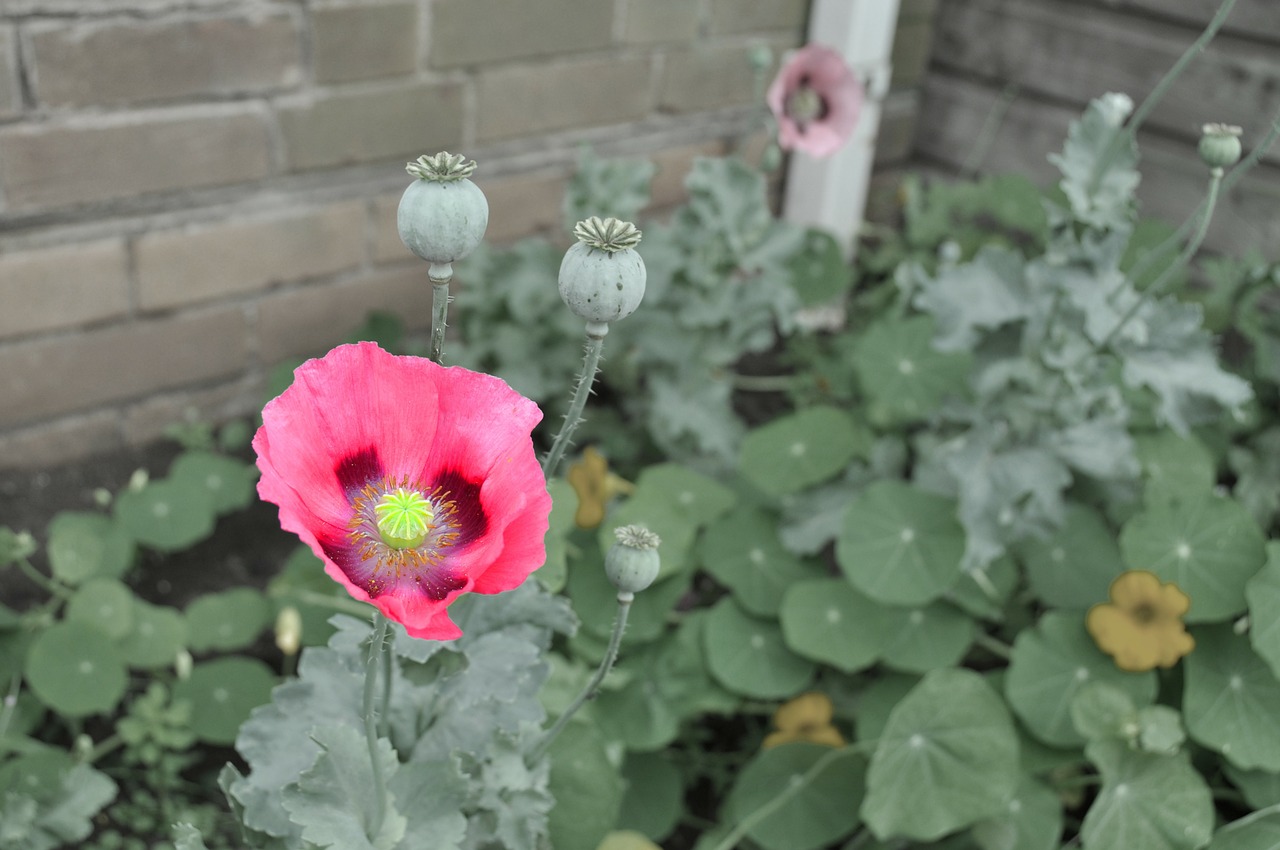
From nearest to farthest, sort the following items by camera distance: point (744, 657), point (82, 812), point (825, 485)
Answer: point (82, 812) < point (744, 657) < point (825, 485)

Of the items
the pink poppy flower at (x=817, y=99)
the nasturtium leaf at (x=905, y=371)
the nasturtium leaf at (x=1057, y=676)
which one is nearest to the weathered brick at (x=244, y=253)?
the pink poppy flower at (x=817, y=99)

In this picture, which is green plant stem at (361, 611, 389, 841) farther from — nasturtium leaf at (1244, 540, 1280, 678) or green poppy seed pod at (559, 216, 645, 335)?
nasturtium leaf at (1244, 540, 1280, 678)

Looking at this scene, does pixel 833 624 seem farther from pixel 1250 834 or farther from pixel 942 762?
pixel 1250 834

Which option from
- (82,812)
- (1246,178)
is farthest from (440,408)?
(1246,178)

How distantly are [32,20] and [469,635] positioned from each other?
3.29ft

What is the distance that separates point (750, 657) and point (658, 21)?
3.88 feet

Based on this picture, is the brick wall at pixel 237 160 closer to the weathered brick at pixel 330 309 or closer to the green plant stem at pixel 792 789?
the weathered brick at pixel 330 309

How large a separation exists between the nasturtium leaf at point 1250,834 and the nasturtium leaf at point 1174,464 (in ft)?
1.64

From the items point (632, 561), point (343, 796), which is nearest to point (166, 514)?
point (343, 796)

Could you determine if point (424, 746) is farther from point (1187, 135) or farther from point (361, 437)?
point (1187, 135)

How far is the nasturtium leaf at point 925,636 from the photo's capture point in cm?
149

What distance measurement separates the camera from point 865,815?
4.28ft

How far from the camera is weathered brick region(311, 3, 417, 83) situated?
1.69m

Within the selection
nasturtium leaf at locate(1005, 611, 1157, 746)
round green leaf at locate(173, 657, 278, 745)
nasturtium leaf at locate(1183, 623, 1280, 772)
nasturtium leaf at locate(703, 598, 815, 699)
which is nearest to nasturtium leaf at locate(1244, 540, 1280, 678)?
nasturtium leaf at locate(1183, 623, 1280, 772)
